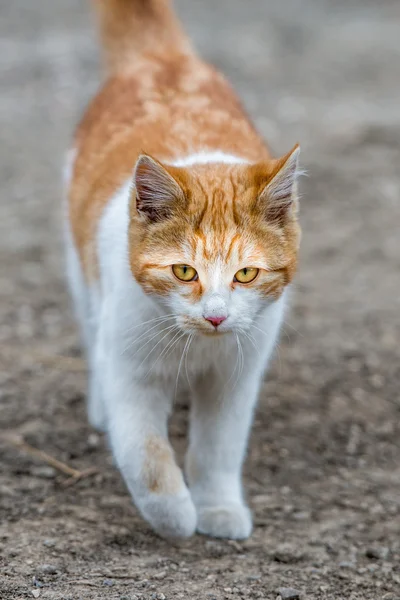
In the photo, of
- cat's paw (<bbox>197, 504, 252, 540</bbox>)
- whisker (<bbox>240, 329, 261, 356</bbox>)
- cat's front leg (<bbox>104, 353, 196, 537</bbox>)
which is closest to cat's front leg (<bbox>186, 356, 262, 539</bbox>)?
cat's paw (<bbox>197, 504, 252, 540</bbox>)

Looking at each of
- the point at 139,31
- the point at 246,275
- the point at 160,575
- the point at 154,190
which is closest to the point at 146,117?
the point at 139,31

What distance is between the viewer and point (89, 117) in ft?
14.9

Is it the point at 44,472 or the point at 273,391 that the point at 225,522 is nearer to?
the point at 44,472

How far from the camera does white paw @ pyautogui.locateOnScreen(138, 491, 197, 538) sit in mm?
3246

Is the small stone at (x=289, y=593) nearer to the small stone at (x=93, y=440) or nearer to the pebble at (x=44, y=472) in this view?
the pebble at (x=44, y=472)

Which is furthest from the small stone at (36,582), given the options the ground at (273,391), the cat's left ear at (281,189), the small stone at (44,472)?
the cat's left ear at (281,189)

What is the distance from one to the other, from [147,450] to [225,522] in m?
0.54

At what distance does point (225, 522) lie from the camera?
360 cm

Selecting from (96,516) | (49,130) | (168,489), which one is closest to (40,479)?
(96,516)

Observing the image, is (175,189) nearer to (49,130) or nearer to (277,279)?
(277,279)

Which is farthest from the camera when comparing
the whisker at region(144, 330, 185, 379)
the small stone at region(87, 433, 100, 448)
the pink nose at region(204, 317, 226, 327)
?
the small stone at region(87, 433, 100, 448)

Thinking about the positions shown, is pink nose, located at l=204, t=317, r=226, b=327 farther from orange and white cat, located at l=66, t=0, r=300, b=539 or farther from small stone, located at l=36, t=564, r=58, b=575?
small stone, located at l=36, t=564, r=58, b=575

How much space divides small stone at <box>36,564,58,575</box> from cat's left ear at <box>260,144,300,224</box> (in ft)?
4.55

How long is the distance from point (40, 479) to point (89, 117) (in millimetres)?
1778
